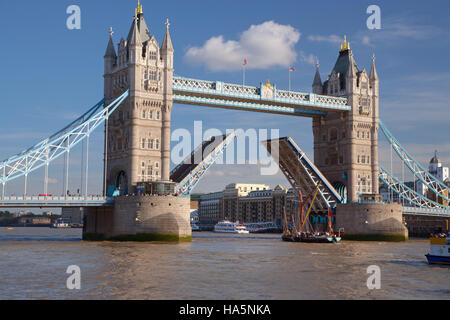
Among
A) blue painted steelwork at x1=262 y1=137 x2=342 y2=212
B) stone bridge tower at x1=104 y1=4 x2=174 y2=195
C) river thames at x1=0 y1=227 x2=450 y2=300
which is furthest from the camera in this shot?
blue painted steelwork at x1=262 y1=137 x2=342 y2=212

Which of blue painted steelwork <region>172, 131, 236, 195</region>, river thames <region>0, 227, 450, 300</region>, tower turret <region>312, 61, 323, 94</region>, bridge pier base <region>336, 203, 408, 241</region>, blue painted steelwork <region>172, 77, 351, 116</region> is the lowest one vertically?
river thames <region>0, 227, 450, 300</region>

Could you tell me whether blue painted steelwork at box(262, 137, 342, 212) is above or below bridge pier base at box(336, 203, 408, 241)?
above

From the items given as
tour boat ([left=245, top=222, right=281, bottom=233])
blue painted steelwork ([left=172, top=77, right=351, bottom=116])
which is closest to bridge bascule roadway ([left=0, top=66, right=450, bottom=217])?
blue painted steelwork ([left=172, top=77, right=351, bottom=116])

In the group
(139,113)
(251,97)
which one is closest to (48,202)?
(139,113)

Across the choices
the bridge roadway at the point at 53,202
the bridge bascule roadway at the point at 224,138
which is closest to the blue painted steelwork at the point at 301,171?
the bridge bascule roadway at the point at 224,138

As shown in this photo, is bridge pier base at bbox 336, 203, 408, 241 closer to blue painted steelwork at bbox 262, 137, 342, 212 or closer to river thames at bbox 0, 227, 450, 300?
blue painted steelwork at bbox 262, 137, 342, 212

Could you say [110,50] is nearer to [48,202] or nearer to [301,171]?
[48,202]
